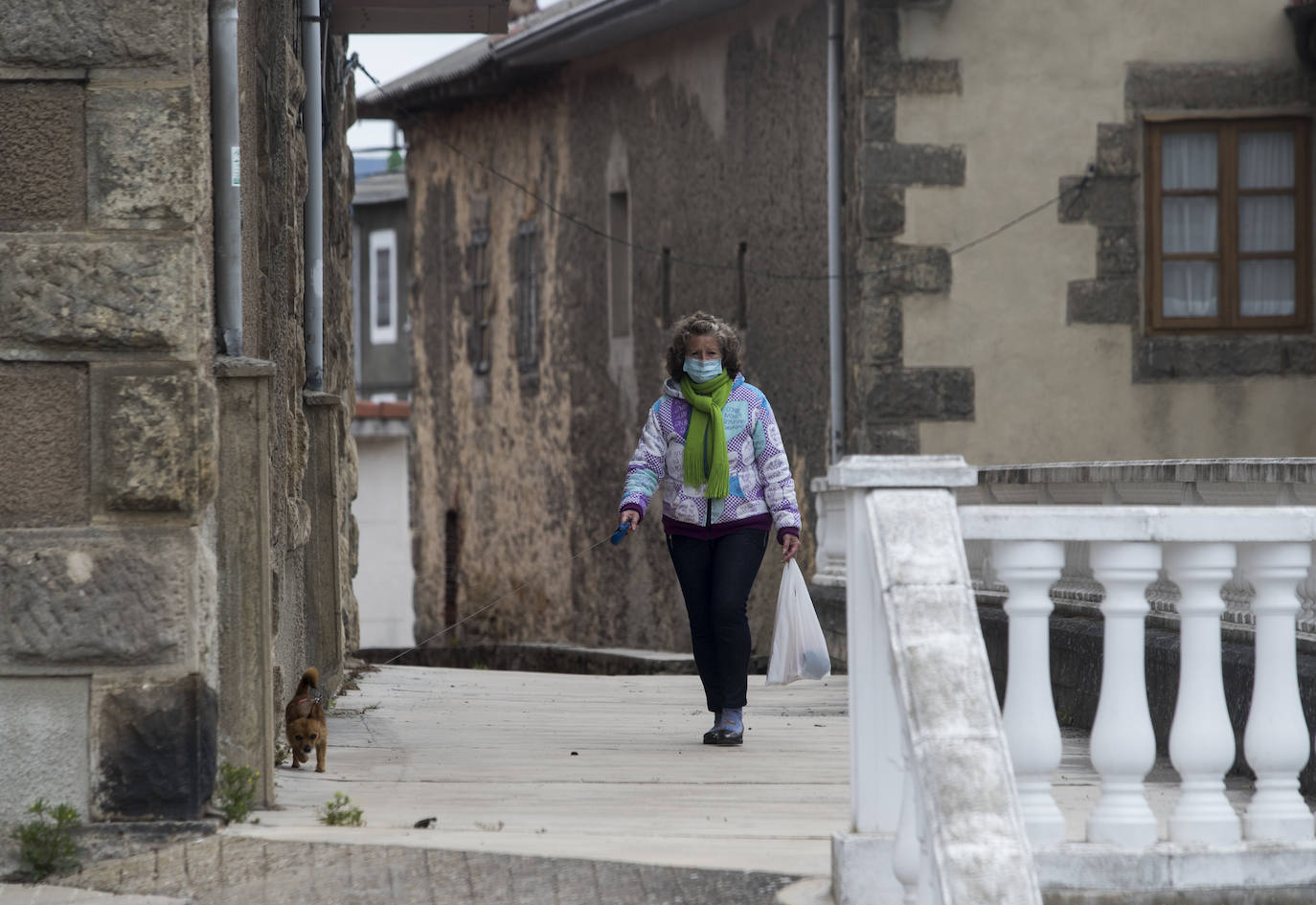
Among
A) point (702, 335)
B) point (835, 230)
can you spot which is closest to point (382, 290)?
point (835, 230)

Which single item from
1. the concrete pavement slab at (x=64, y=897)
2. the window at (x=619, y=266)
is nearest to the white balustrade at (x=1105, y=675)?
the concrete pavement slab at (x=64, y=897)

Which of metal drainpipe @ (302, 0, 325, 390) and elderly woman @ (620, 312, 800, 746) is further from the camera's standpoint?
metal drainpipe @ (302, 0, 325, 390)

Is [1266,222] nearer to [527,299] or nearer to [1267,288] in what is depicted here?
[1267,288]

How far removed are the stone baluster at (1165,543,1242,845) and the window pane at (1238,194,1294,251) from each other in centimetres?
931

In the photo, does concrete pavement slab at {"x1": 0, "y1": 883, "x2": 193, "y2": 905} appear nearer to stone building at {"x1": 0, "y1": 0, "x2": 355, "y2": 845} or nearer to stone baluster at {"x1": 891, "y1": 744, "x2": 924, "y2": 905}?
stone building at {"x1": 0, "y1": 0, "x2": 355, "y2": 845}

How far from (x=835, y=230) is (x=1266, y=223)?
284 cm

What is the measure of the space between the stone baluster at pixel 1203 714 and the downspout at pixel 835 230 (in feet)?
29.6

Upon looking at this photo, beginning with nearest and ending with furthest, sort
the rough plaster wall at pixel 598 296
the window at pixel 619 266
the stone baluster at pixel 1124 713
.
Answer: the stone baluster at pixel 1124 713 < the rough plaster wall at pixel 598 296 < the window at pixel 619 266

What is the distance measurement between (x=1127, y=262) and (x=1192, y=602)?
29.6 ft

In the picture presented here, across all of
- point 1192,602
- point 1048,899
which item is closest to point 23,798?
point 1048,899

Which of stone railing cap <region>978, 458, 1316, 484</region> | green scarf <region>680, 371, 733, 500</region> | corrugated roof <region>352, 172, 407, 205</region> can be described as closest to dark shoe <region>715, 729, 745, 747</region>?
green scarf <region>680, 371, 733, 500</region>

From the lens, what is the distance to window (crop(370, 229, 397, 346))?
3391 centimetres

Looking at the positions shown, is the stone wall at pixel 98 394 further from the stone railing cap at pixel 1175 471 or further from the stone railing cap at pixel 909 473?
the stone railing cap at pixel 1175 471

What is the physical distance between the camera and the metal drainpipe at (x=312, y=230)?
845 cm
